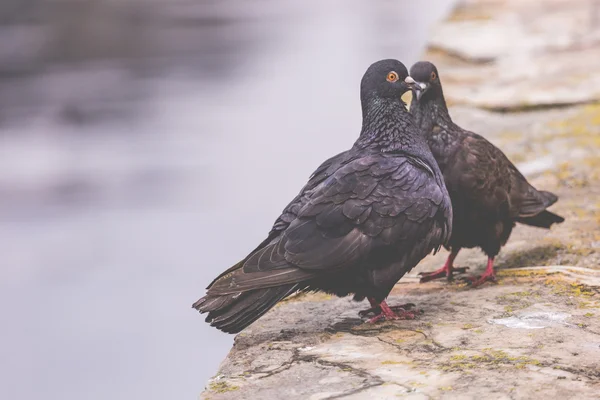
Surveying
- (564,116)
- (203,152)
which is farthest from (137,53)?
(564,116)

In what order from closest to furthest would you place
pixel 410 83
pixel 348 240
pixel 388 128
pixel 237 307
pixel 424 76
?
pixel 237 307 → pixel 348 240 → pixel 388 128 → pixel 410 83 → pixel 424 76

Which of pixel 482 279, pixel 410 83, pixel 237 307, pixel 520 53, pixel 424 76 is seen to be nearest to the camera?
pixel 237 307

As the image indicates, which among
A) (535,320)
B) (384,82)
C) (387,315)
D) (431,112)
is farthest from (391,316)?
(431,112)

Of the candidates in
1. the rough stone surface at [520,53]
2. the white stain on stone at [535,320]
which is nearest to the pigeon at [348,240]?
the white stain on stone at [535,320]

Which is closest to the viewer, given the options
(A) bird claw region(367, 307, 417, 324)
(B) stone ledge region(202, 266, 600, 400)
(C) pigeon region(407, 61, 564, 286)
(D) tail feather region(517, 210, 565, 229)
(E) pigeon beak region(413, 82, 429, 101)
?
(B) stone ledge region(202, 266, 600, 400)

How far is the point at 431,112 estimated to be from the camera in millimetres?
4695

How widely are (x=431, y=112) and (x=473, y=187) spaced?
461 mm

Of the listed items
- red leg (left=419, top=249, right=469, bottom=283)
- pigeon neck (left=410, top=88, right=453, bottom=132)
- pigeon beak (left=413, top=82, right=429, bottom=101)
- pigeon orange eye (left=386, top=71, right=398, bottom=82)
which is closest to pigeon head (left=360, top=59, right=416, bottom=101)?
pigeon orange eye (left=386, top=71, right=398, bottom=82)

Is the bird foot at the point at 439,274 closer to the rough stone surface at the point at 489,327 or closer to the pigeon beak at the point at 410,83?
the rough stone surface at the point at 489,327

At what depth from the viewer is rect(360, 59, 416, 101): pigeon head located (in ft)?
13.9

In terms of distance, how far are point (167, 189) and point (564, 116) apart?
11.6 ft

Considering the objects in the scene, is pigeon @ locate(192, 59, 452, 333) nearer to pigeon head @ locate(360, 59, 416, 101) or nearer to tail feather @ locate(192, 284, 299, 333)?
tail feather @ locate(192, 284, 299, 333)

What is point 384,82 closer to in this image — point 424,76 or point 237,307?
point 424,76

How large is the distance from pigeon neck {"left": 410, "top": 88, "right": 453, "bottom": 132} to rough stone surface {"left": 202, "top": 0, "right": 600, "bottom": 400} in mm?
759
